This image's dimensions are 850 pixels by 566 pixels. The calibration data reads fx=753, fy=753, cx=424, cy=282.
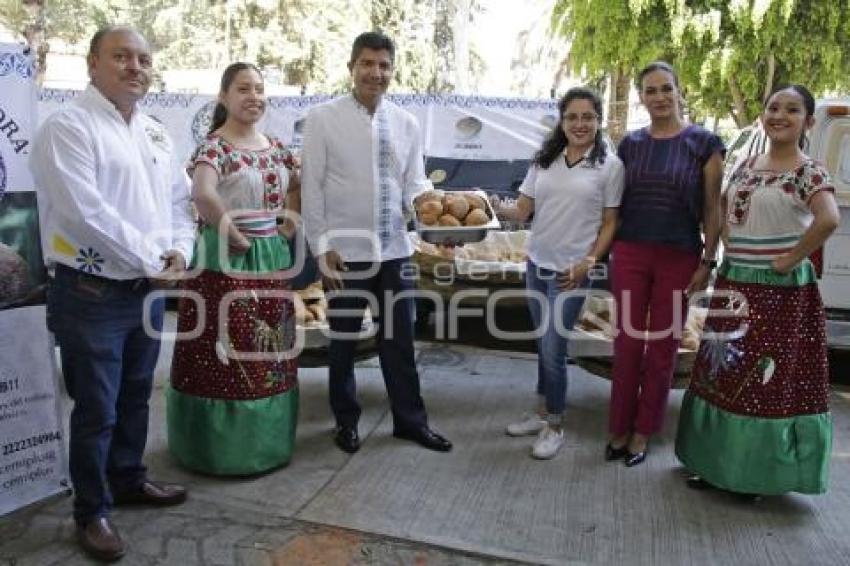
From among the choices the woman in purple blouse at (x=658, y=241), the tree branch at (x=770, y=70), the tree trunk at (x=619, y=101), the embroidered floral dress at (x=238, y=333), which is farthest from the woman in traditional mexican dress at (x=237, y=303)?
the tree trunk at (x=619, y=101)

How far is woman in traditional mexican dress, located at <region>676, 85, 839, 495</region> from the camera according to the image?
3.17m

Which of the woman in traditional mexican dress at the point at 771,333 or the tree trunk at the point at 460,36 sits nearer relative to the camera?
the woman in traditional mexican dress at the point at 771,333

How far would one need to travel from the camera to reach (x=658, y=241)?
140 inches

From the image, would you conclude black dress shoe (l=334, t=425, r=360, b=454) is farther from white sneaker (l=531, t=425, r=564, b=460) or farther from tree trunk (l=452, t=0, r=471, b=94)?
tree trunk (l=452, t=0, r=471, b=94)

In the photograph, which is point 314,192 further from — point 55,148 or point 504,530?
point 504,530

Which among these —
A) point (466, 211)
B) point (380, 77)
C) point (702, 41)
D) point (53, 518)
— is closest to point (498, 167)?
point (466, 211)

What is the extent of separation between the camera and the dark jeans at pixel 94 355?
107 inches

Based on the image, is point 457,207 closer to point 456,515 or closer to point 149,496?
point 456,515

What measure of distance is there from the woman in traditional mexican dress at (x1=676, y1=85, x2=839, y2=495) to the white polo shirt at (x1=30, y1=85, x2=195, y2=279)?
7.97ft

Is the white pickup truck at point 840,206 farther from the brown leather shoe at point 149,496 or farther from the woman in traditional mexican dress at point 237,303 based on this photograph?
the brown leather shoe at point 149,496

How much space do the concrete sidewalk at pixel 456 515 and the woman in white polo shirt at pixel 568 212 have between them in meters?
0.44

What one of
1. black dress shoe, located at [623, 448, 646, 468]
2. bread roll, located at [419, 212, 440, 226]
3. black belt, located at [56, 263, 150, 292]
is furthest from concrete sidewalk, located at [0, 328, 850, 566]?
bread roll, located at [419, 212, 440, 226]

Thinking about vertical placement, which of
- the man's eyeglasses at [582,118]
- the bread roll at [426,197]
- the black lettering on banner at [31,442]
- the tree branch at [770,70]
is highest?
the tree branch at [770,70]

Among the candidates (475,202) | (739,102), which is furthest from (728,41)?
(475,202)
